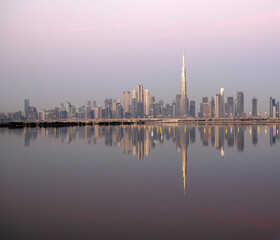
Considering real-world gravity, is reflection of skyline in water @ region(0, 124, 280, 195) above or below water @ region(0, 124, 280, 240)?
below

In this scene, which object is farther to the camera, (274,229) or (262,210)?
(262,210)

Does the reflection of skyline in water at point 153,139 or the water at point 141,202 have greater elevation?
the water at point 141,202

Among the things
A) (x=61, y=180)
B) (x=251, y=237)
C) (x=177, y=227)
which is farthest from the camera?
(x=61, y=180)

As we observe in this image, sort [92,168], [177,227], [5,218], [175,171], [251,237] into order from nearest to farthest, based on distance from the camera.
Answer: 1. [251,237]
2. [177,227]
3. [5,218]
4. [175,171]
5. [92,168]

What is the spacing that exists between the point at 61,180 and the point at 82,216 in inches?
384

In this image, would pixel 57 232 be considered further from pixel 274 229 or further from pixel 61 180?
pixel 61 180

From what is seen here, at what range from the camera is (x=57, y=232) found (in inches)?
540

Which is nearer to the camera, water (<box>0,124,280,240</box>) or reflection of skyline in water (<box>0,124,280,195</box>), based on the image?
water (<box>0,124,280,240</box>)

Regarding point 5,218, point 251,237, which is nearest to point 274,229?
point 251,237

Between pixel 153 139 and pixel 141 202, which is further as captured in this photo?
pixel 153 139

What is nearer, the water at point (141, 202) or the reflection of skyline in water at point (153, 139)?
the water at point (141, 202)

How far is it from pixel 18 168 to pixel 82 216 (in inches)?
718

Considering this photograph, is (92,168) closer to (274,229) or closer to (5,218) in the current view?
(5,218)

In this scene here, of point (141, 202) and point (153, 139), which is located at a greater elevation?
point (141, 202)
